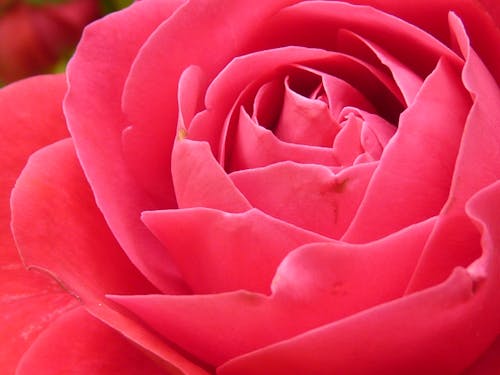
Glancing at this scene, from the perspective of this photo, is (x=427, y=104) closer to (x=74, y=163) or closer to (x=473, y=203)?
(x=473, y=203)

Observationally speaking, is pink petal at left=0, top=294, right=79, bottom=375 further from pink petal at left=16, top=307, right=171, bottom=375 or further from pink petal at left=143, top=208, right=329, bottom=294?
pink petal at left=143, top=208, right=329, bottom=294

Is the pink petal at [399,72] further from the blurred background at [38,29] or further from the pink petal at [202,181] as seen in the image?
the blurred background at [38,29]

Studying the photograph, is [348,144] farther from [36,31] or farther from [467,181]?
[36,31]

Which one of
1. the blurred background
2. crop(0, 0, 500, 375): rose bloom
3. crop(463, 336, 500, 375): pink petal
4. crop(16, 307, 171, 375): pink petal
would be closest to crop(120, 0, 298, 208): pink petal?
crop(0, 0, 500, 375): rose bloom

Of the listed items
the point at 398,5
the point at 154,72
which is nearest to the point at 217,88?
the point at 154,72

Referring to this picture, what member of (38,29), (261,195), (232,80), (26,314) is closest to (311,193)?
(261,195)

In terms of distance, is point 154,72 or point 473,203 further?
point 154,72
